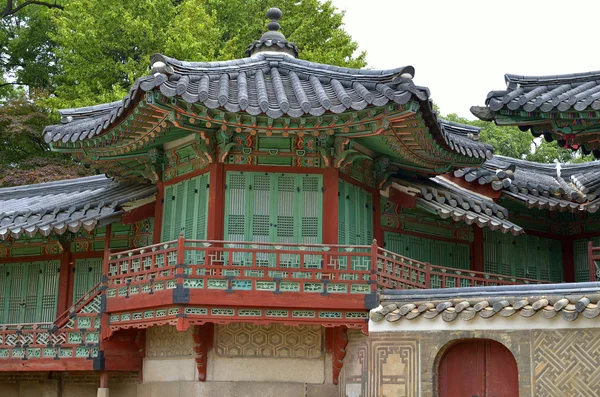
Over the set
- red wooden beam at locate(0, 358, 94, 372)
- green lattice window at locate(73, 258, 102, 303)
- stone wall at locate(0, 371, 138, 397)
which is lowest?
stone wall at locate(0, 371, 138, 397)

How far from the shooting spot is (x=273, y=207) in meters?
16.8

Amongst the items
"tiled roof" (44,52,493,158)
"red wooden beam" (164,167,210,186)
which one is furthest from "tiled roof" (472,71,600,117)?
"red wooden beam" (164,167,210,186)

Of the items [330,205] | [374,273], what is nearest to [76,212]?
[330,205]

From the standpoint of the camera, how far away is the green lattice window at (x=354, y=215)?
670 inches

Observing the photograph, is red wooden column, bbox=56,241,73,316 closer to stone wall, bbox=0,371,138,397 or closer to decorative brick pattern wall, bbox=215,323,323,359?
stone wall, bbox=0,371,138,397

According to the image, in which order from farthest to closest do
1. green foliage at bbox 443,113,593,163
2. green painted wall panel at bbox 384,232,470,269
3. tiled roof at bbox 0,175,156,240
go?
green foliage at bbox 443,113,593,163 → green painted wall panel at bbox 384,232,470,269 → tiled roof at bbox 0,175,156,240

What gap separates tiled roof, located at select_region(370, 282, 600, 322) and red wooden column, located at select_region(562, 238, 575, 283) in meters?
7.72

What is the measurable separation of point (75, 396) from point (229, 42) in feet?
53.8

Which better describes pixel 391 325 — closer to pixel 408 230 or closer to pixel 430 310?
pixel 430 310

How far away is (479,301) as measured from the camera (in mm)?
14023

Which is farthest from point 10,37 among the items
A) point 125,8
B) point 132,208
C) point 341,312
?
point 341,312

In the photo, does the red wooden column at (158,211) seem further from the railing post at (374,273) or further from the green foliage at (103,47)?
the green foliage at (103,47)

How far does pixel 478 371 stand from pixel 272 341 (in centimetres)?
396

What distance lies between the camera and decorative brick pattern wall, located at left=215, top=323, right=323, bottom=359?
16.3 m
